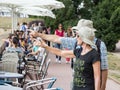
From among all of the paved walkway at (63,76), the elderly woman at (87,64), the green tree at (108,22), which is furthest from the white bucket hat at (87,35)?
the green tree at (108,22)

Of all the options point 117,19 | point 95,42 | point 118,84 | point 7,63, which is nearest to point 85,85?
point 95,42

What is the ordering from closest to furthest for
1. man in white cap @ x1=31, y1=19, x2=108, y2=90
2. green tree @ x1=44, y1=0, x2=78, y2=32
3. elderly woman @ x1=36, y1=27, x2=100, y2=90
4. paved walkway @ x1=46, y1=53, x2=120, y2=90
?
1. elderly woman @ x1=36, y1=27, x2=100, y2=90
2. man in white cap @ x1=31, y1=19, x2=108, y2=90
3. paved walkway @ x1=46, y1=53, x2=120, y2=90
4. green tree @ x1=44, y1=0, x2=78, y2=32

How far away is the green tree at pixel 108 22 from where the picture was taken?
2802 centimetres

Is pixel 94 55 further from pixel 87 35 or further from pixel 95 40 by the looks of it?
pixel 95 40

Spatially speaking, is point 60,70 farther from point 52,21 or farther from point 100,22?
point 52,21

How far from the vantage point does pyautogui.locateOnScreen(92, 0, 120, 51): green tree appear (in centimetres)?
2802

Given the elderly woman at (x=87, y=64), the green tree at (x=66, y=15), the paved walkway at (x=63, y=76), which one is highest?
the green tree at (x=66, y=15)

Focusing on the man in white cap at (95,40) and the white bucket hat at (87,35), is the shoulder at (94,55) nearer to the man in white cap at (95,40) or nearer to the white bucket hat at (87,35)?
the white bucket hat at (87,35)

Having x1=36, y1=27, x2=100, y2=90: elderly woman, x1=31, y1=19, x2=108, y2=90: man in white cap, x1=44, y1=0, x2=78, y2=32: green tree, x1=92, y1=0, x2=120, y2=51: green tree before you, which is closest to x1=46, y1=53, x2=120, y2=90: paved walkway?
x1=31, y1=19, x2=108, y2=90: man in white cap

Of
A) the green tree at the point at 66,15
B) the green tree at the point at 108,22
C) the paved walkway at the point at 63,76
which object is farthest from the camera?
the green tree at the point at 66,15

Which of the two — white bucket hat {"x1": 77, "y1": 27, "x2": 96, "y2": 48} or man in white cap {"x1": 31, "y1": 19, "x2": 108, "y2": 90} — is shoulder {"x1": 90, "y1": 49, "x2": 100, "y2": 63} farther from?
man in white cap {"x1": 31, "y1": 19, "x2": 108, "y2": 90}

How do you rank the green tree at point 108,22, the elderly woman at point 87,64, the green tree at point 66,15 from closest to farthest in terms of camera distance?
the elderly woman at point 87,64
the green tree at point 108,22
the green tree at point 66,15

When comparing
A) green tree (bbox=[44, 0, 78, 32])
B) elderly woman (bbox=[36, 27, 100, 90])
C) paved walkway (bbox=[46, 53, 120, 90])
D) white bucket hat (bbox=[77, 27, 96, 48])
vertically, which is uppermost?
green tree (bbox=[44, 0, 78, 32])

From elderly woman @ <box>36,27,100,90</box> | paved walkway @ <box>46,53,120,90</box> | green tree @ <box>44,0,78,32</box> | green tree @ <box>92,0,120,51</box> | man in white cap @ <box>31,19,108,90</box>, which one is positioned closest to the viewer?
elderly woman @ <box>36,27,100,90</box>
